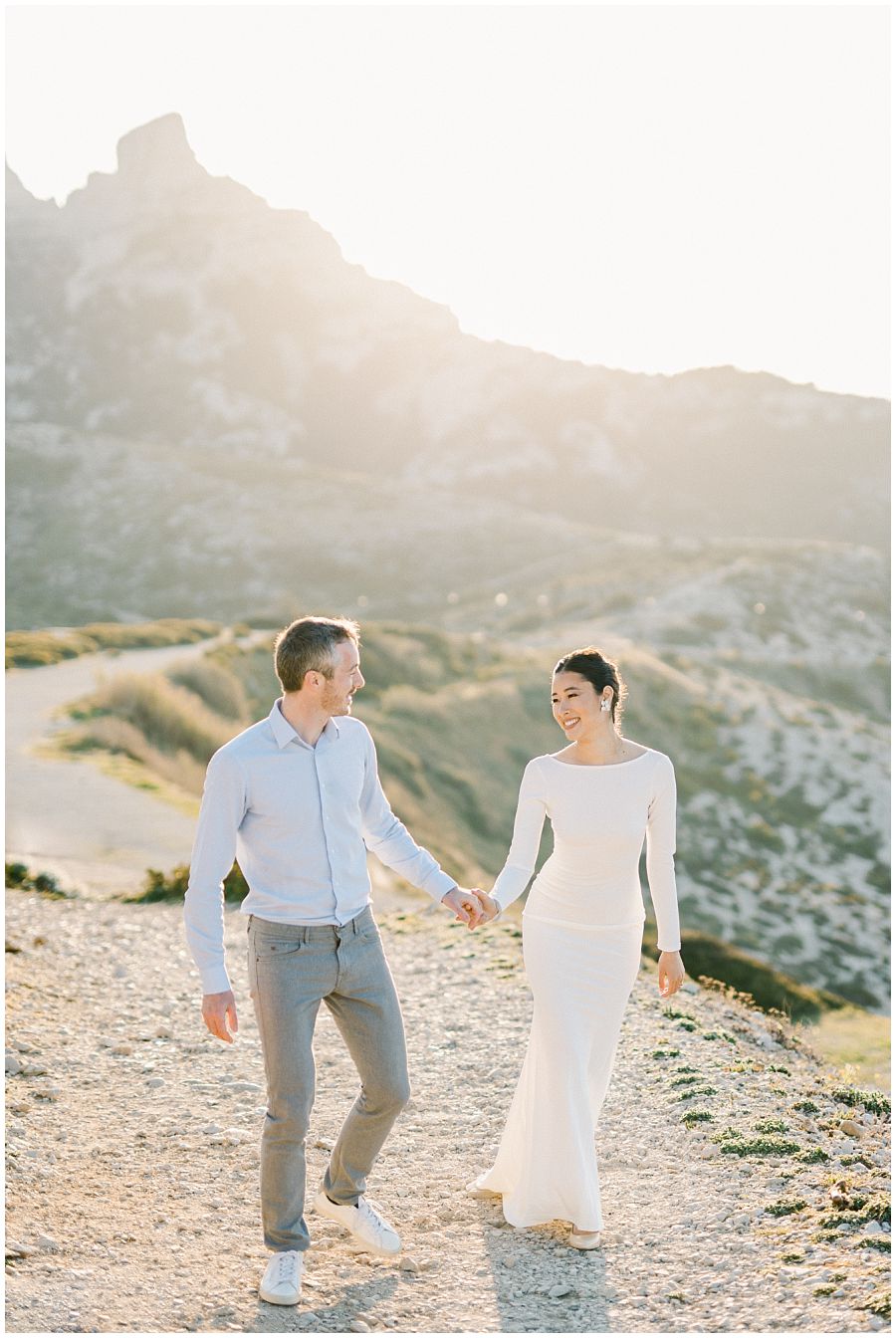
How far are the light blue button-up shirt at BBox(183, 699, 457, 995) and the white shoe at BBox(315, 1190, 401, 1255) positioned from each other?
1.08 m

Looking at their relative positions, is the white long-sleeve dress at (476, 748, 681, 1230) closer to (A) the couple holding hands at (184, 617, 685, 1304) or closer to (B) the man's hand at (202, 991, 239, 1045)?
(A) the couple holding hands at (184, 617, 685, 1304)

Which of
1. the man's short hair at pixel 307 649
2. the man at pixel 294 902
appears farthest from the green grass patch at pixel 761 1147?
the man's short hair at pixel 307 649

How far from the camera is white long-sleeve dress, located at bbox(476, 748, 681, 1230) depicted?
4586 mm

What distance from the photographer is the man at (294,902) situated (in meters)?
4.16

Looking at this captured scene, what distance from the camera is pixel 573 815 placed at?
4.57m

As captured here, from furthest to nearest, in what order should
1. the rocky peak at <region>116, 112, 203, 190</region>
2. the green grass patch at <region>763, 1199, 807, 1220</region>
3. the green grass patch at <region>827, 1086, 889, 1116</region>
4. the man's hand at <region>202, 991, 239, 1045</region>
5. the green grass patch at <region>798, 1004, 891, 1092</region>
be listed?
the rocky peak at <region>116, 112, 203, 190</region> < the green grass patch at <region>798, 1004, 891, 1092</region> < the green grass patch at <region>827, 1086, 889, 1116</region> < the green grass patch at <region>763, 1199, 807, 1220</region> < the man's hand at <region>202, 991, 239, 1045</region>

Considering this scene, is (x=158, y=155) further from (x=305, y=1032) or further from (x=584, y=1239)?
(x=584, y=1239)

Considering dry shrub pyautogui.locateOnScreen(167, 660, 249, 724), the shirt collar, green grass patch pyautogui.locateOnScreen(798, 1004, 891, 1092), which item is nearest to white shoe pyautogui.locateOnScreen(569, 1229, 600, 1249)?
the shirt collar

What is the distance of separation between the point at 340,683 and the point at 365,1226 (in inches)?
80.1

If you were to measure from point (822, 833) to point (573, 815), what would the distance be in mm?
22846

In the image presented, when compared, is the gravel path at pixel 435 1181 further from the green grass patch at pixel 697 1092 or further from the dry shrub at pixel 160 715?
the dry shrub at pixel 160 715

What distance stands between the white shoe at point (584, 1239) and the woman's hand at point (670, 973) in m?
0.92

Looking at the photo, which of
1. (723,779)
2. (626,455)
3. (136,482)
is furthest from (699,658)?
(626,455)

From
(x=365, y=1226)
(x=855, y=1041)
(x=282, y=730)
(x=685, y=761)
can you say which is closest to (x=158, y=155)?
(x=685, y=761)
